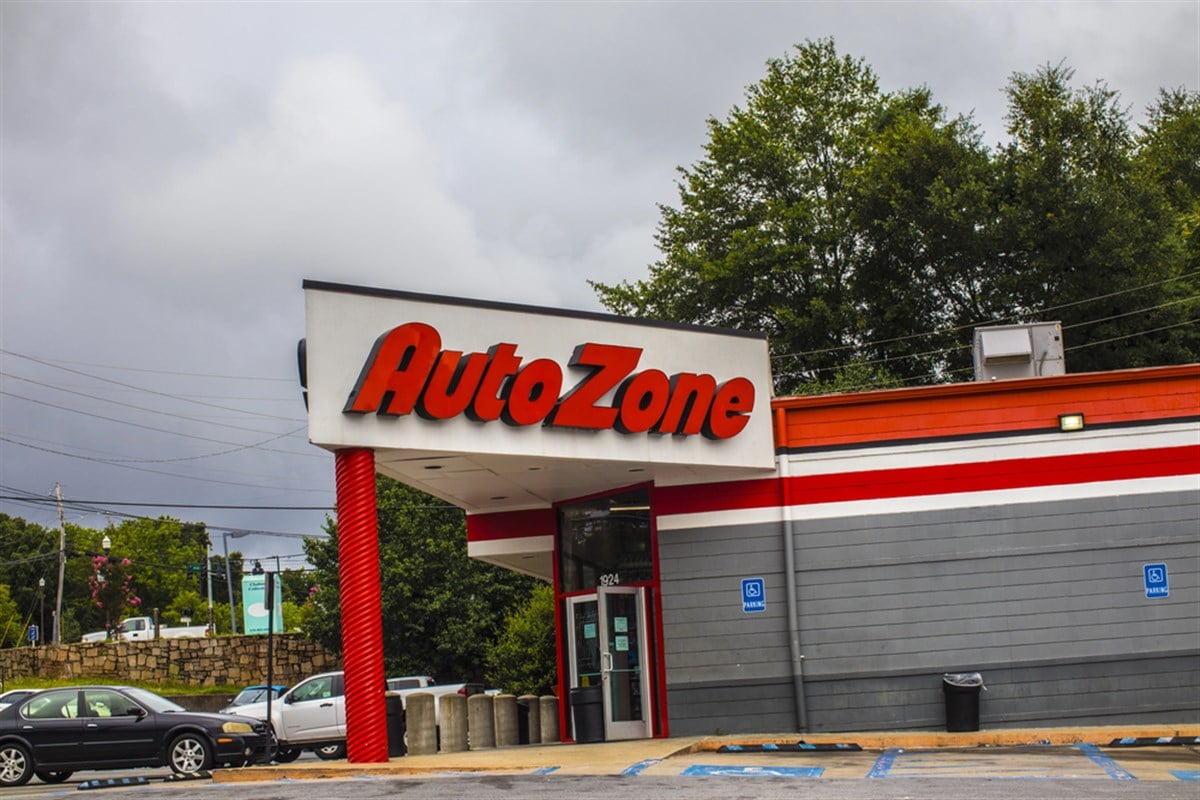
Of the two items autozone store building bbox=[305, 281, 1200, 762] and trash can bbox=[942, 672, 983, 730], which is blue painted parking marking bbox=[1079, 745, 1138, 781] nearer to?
trash can bbox=[942, 672, 983, 730]

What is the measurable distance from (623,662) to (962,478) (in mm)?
6234

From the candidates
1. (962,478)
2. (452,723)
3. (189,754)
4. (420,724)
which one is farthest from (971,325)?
(189,754)

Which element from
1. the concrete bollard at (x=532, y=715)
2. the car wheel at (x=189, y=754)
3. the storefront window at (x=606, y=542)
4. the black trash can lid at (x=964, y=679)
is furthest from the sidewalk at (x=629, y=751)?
the concrete bollard at (x=532, y=715)

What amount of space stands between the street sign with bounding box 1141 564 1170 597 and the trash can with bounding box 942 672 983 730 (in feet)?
9.84

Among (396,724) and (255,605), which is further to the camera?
(255,605)

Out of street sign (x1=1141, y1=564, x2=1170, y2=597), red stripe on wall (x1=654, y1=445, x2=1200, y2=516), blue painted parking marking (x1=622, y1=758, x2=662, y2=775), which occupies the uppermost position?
red stripe on wall (x1=654, y1=445, x2=1200, y2=516)

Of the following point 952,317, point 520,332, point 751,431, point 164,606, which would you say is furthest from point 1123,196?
point 164,606

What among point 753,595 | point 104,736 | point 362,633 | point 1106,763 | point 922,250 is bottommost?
point 1106,763

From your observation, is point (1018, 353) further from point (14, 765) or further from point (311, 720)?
point (14, 765)

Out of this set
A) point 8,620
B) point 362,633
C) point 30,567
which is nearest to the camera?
point 362,633

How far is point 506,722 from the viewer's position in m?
22.7

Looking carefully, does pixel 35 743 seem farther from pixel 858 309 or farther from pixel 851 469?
pixel 858 309

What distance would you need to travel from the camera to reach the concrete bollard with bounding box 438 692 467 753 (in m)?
20.9

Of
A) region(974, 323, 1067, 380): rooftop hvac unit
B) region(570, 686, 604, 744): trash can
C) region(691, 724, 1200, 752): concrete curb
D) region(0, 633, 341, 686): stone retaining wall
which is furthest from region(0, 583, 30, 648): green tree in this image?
region(974, 323, 1067, 380): rooftop hvac unit
